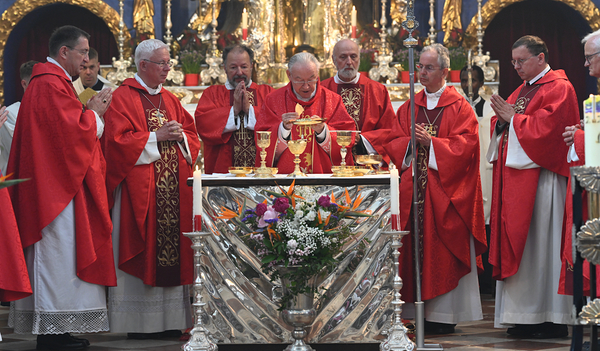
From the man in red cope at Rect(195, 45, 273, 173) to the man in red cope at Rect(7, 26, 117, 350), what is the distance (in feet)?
3.98

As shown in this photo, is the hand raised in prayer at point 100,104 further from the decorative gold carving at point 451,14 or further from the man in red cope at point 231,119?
the decorative gold carving at point 451,14

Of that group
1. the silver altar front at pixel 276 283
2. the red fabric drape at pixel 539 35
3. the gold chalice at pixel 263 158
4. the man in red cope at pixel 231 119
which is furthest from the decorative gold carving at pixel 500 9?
the silver altar front at pixel 276 283

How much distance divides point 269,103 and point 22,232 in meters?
1.86

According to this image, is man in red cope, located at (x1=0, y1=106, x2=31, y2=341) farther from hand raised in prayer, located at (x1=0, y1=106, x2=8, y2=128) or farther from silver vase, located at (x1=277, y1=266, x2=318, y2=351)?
silver vase, located at (x1=277, y1=266, x2=318, y2=351)

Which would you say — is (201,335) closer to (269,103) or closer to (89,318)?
(89,318)

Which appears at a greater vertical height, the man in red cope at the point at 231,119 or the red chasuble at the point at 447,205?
the man in red cope at the point at 231,119

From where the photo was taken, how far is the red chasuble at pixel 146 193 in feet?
18.2

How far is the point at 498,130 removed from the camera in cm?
563

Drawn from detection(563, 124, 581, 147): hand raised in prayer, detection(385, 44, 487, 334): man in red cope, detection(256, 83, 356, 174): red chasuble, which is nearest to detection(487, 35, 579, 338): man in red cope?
detection(385, 44, 487, 334): man in red cope

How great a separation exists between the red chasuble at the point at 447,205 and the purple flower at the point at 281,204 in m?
1.58

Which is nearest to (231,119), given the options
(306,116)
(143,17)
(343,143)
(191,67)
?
(306,116)

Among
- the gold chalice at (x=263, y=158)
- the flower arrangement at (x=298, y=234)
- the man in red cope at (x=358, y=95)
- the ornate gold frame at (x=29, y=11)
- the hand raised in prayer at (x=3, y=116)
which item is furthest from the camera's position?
the ornate gold frame at (x=29, y=11)

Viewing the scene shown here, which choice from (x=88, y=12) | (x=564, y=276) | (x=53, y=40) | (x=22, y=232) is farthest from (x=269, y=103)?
(x=88, y=12)

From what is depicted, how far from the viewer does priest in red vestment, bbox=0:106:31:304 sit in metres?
4.53
